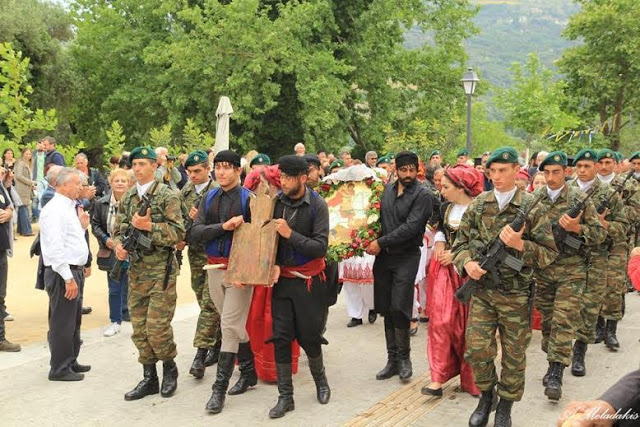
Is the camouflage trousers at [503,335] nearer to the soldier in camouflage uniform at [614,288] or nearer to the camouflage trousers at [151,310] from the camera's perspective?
the camouflage trousers at [151,310]

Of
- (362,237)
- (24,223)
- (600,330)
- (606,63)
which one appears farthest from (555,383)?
(606,63)

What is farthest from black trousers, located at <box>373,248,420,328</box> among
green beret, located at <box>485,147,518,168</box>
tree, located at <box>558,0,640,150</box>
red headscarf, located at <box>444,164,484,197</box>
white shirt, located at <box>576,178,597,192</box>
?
tree, located at <box>558,0,640,150</box>

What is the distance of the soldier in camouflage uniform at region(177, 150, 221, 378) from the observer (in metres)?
7.21

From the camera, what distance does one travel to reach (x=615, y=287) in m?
8.38

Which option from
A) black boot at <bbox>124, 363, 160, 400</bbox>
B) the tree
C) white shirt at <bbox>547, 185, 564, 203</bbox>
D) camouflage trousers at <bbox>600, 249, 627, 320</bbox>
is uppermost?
the tree

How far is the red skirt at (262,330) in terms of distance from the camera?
7121mm

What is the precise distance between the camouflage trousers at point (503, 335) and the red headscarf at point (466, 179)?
4.02 feet

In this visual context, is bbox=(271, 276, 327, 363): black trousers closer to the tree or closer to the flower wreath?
the flower wreath

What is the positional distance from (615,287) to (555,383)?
2.40 m

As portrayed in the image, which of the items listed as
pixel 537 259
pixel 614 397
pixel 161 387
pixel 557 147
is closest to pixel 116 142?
pixel 161 387

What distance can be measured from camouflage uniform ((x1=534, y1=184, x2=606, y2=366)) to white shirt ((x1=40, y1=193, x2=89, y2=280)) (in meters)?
4.52

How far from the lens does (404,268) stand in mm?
7062

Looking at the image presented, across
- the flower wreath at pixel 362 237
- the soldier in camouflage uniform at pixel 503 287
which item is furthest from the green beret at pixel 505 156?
the flower wreath at pixel 362 237

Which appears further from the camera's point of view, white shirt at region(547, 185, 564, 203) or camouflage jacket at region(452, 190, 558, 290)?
white shirt at region(547, 185, 564, 203)
